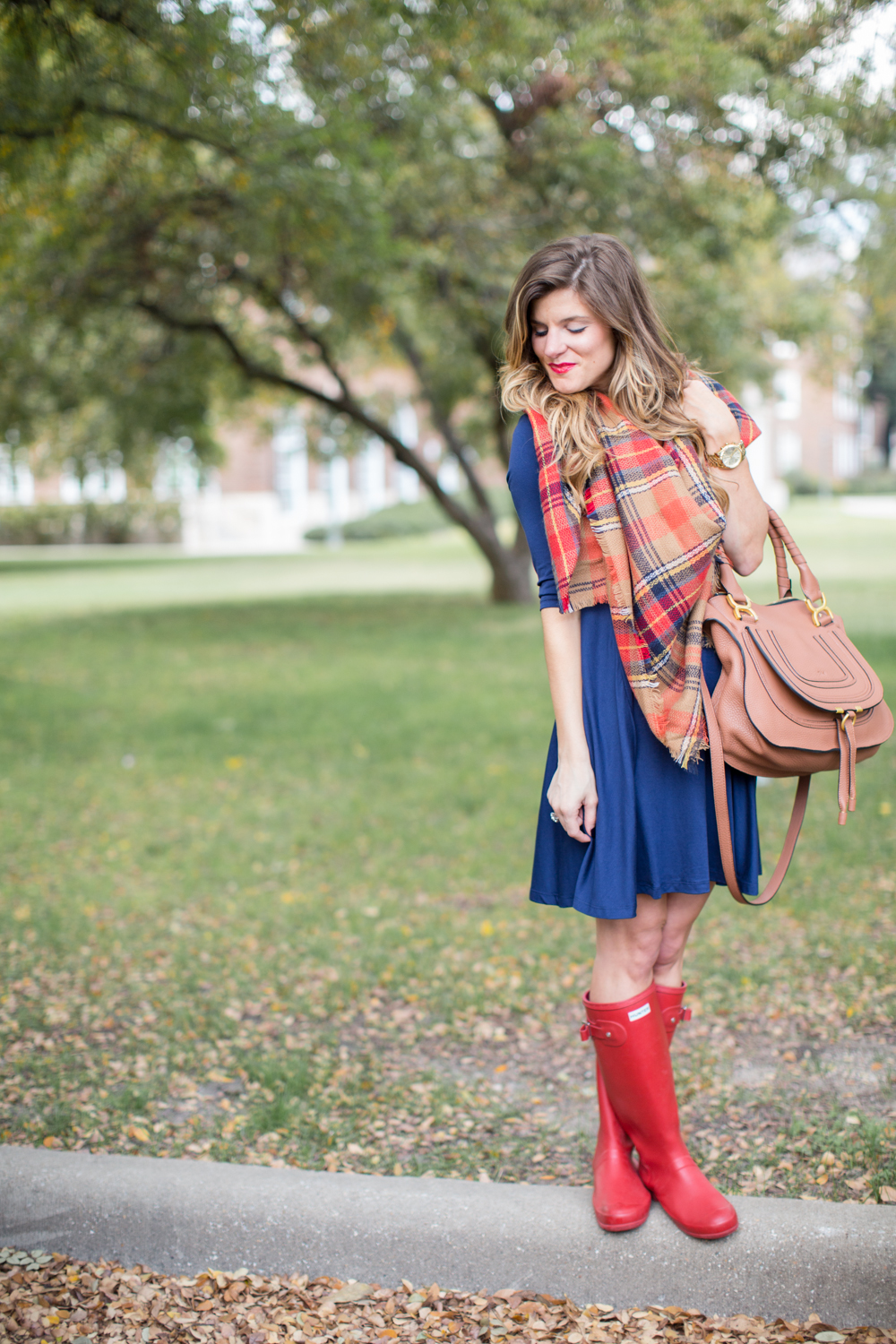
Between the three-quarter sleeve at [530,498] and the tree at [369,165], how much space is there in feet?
15.3

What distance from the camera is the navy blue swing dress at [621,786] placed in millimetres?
2068

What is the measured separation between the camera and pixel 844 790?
203 cm

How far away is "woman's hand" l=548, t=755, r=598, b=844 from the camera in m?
2.07

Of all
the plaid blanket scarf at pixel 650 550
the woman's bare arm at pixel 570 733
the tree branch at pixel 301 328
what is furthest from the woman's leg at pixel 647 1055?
the tree branch at pixel 301 328

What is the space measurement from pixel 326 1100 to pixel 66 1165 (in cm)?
76

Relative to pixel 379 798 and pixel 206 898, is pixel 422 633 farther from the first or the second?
pixel 206 898

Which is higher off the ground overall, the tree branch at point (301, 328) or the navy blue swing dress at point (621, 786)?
the tree branch at point (301, 328)

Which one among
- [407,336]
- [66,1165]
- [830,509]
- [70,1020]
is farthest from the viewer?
[830,509]

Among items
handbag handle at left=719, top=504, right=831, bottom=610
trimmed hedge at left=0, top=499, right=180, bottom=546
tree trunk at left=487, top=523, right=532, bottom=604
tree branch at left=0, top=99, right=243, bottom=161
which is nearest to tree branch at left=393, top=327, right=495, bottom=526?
tree trunk at left=487, top=523, right=532, bottom=604

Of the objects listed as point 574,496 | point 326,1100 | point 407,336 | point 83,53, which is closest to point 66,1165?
point 326,1100

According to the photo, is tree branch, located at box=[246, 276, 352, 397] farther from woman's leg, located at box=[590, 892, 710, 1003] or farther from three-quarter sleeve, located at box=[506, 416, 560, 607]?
woman's leg, located at box=[590, 892, 710, 1003]

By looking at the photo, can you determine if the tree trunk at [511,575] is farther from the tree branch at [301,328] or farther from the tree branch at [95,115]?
the tree branch at [95,115]

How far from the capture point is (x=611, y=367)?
2.12 meters

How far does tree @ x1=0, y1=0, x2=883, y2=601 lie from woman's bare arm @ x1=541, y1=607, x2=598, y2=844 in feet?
16.1
